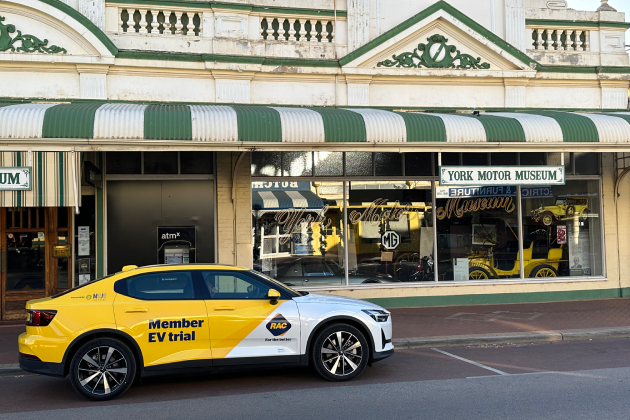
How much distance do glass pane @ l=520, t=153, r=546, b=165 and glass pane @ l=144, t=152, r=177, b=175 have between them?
782cm

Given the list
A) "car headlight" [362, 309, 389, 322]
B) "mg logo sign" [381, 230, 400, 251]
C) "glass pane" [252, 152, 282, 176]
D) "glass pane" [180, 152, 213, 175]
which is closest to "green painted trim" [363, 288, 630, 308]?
"mg logo sign" [381, 230, 400, 251]

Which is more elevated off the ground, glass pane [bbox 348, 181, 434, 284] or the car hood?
glass pane [bbox 348, 181, 434, 284]

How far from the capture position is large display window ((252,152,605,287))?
12984 millimetres

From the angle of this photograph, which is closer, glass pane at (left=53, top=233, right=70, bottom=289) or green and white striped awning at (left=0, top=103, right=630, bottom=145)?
green and white striped awning at (left=0, top=103, right=630, bottom=145)

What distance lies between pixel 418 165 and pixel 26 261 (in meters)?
8.39

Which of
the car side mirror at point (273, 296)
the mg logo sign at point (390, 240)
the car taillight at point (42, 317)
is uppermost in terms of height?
the mg logo sign at point (390, 240)

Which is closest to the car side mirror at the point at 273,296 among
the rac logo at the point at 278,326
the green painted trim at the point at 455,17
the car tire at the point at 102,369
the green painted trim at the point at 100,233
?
the rac logo at the point at 278,326

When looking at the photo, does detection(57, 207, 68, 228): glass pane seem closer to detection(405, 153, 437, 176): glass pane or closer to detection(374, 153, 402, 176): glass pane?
detection(374, 153, 402, 176): glass pane

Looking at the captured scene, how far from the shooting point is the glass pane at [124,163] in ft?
40.4

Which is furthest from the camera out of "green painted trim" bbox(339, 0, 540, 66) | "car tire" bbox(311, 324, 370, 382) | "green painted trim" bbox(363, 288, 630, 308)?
"green painted trim" bbox(363, 288, 630, 308)

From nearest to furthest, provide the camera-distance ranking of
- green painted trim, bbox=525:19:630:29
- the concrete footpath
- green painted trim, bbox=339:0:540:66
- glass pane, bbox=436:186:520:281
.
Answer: the concrete footpath, green painted trim, bbox=339:0:540:66, glass pane, bbox=436:186:520:281, green painted trim, bbox=525:19:630:29

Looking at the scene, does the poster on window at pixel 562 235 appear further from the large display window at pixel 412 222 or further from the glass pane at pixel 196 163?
the glass pane at pixel 196 163

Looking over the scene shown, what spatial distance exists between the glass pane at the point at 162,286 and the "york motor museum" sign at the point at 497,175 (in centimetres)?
588

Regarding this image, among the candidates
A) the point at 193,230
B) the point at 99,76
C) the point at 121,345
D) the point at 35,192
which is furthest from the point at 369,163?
the point at 121,345
